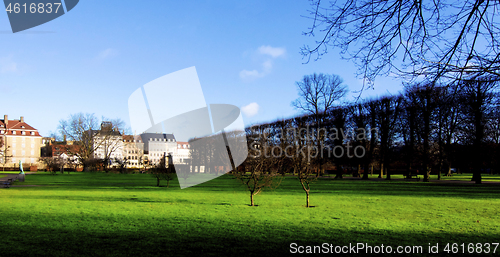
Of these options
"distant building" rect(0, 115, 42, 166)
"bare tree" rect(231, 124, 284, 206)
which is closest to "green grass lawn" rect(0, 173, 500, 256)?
"bare tree" rect(231, 124, 284, 206)

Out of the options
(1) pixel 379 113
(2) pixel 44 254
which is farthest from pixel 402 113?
(2) pixel 44 254

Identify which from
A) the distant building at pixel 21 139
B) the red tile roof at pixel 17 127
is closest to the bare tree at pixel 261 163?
the distant building at pixel 21 139

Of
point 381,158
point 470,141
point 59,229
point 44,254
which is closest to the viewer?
point 44,254

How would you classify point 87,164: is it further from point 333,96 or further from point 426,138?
point 426,138

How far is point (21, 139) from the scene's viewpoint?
96875 mm

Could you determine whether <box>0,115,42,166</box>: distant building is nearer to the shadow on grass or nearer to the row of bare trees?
the row of bare trees

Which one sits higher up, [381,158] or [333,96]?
[333,96]

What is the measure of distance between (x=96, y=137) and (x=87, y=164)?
21.8 ft

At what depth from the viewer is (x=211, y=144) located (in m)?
66.4

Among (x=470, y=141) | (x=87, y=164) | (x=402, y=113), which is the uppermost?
(x=402, y=113)

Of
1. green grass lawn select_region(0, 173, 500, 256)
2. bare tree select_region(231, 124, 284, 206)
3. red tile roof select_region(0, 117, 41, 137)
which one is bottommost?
green grass lawn select_region(0, 173, 500, 256)

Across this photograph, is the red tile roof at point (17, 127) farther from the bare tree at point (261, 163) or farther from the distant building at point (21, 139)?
the bare tree at point (261, 163)

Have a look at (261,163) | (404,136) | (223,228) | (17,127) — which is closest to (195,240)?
(223,228)

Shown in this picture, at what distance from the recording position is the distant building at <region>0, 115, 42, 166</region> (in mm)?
94625
